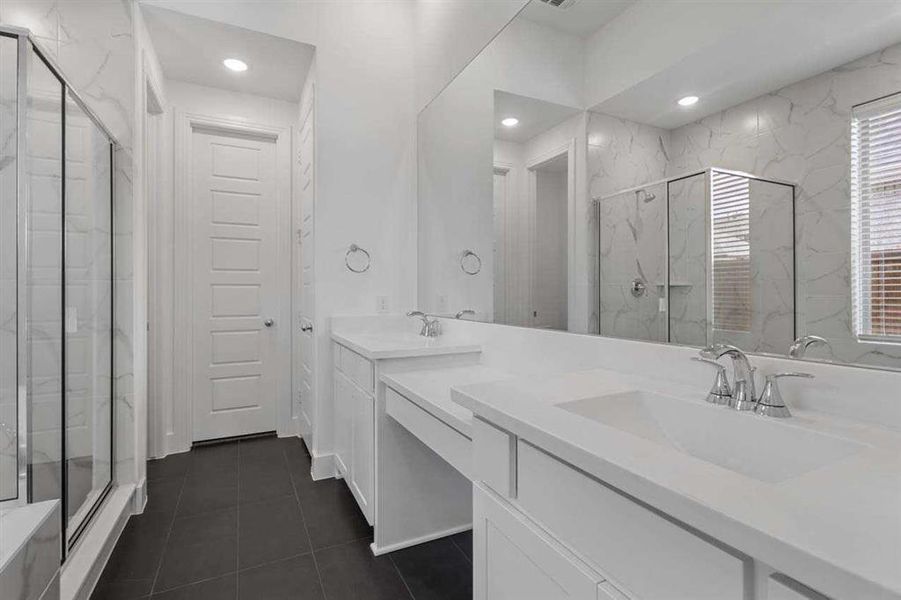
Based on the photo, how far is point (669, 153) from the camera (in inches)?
44.4

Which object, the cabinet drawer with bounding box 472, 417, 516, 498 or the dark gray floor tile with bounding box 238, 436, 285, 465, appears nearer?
the cabinet drawer with bounding box 472, 417, 516, 498

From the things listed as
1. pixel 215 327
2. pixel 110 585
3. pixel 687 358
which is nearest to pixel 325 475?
pixel 110 585

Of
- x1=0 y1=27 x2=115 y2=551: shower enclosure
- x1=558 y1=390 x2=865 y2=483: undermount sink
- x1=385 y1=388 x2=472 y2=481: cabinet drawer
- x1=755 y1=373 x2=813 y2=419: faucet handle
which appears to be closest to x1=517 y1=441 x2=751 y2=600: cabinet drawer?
x1=558 y1=390 x2=865 y2=483: undermount sink

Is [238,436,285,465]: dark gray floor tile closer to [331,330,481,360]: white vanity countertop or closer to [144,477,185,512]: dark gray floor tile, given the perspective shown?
[144,477,185,512]: dark gray floor tile

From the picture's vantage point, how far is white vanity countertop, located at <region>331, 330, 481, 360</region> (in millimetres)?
1723

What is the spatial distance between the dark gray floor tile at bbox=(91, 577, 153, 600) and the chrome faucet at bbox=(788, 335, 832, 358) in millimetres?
2153

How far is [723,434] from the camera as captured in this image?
86 cm

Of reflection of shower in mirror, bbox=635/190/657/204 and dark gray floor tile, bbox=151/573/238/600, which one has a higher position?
reflection of shower in mirror, bbox=635/190/657/204

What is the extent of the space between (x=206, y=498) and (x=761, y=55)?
2858 mm

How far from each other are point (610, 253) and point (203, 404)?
299 centimetres

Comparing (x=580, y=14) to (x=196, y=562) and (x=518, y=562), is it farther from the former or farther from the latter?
(x=196, y=562)

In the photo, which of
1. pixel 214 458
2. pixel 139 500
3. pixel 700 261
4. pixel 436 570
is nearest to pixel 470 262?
pixel 700 261

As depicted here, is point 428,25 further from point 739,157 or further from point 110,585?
point 110,585

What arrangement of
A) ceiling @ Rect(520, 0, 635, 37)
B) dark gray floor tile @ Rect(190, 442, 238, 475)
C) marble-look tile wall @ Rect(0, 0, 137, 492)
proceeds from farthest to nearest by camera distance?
dark gray floor tile @ Rect(190, 442, 238, 475)
marble-look tile wall @ Rect(0, 0, 137, 492)
ceiling @ Rect(520, 0, 635, 37)
